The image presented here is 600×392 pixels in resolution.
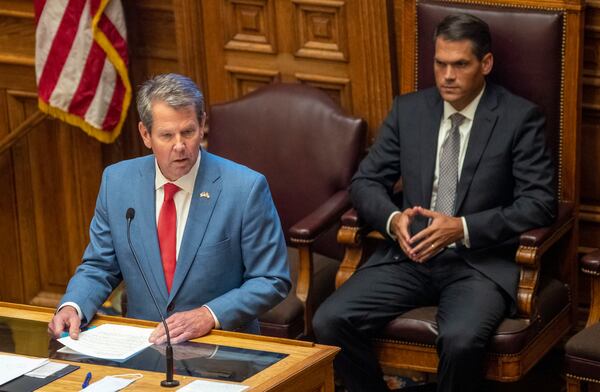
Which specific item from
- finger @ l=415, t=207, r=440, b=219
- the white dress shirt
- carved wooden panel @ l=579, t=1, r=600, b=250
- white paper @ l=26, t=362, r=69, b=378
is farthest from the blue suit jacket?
carved wooden panel @ l=579, t=1, r=600, b=250

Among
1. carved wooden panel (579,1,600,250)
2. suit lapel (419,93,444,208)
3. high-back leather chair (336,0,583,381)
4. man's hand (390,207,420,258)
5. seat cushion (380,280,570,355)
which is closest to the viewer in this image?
seat cushion (380,280,570,355)

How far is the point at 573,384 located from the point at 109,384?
5.69 ft

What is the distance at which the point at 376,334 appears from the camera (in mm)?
4312

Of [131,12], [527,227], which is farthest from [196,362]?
[131,12]

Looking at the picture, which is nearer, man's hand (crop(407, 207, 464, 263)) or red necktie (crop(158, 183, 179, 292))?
red necktie (crop(158, 183, 179, 292))

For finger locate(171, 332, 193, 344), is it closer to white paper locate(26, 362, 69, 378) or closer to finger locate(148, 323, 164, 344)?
finger locate(148, 323, 164, 344)

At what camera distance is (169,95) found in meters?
3.44

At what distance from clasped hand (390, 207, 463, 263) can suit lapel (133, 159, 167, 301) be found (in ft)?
3.53

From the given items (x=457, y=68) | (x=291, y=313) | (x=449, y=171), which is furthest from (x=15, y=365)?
(x=457, y=68)

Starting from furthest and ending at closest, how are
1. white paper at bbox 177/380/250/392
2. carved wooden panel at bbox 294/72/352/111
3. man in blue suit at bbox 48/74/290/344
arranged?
carved wooden panel at bbox 294/72/352/111 < man in blue suit at bbox 48/74/290/344 < white paper at bbox 177/380/250/392

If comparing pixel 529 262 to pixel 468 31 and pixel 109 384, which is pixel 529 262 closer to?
pixel 468 31

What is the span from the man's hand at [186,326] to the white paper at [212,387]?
0.31 m

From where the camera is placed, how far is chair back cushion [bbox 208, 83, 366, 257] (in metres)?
4.89

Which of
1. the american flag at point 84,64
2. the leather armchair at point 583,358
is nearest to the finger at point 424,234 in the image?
the leather armchair at point 583,358
